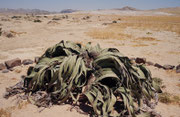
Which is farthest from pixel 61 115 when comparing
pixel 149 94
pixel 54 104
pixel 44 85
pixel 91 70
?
pixel 149 94

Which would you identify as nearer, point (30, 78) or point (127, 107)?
point (127, 107)

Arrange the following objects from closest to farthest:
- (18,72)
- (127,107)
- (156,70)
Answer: (127,107) < (18,72) < (156,70)

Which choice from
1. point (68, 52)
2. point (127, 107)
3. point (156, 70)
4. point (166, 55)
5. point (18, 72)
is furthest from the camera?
point (166, 55)

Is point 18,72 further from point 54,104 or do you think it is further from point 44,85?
point 54,104

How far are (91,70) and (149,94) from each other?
5.07 ft

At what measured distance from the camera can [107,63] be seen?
3.77 meters

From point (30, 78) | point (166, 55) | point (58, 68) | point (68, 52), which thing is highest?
point (68, 52)

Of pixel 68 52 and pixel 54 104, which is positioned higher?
pixel 68 52

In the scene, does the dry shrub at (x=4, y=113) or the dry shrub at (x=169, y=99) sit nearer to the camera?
the dry shrub at (x=4, y=113)

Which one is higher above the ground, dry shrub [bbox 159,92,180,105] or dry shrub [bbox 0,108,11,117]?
dry shrub [bbox 0,108,11,117]

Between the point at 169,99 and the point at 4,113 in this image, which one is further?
the point at 169,99

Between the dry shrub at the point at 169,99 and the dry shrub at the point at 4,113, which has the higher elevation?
the dry shrub at the point at 4,113

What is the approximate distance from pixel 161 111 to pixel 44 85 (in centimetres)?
280

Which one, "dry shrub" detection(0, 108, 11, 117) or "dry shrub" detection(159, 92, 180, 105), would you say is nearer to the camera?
"dry shrub" detection(0, 108, 11, 117)
